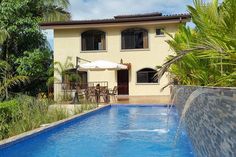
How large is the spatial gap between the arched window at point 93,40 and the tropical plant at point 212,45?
17397 mm

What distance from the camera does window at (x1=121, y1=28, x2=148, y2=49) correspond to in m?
27.4

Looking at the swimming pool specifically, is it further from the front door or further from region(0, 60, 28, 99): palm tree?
the front door

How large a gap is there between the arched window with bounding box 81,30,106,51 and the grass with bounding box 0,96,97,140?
14.9m

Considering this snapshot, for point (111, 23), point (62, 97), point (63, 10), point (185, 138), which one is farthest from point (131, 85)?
point (185, 138)

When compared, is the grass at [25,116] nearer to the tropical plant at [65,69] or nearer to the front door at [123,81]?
the tropical plant at [65,69]

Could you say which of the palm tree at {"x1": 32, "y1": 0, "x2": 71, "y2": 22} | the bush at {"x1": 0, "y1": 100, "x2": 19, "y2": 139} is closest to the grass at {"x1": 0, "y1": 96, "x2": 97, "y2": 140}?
the bush at {"x1": 0, "y1": 100, "x2": 19, "y2": 139}

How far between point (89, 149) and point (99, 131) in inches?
116

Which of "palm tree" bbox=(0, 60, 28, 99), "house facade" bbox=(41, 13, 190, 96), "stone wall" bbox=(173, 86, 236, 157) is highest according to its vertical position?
"house facade" bbox=(41, 13, 190, 96)

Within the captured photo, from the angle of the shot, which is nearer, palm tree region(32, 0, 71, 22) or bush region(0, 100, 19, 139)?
bush region(0, 100, 19, 139)

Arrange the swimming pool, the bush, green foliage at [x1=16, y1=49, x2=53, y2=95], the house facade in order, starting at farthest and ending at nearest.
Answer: the house facade
green foliage at [x1=16, y1=49, x2=53, y2=95]
the bush
the swimming pool

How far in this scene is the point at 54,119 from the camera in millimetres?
12664

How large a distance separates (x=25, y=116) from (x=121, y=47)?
17656 millimetres

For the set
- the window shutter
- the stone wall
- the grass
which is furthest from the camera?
the window shutter

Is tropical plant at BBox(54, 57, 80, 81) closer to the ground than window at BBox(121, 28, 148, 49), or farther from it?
closer to the ground
